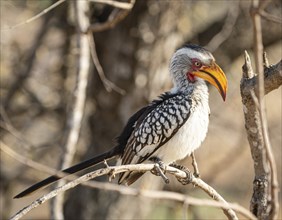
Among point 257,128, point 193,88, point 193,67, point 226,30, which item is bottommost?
point 257,128

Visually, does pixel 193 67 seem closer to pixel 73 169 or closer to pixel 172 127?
pixel 172 127

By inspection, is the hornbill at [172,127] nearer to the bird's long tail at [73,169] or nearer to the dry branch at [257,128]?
the bird's long tail at [73,169]

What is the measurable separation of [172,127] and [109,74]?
188 cm

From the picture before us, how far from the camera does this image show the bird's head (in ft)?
11.5

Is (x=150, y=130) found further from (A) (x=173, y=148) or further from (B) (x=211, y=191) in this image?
(B) (x=211, y=191)

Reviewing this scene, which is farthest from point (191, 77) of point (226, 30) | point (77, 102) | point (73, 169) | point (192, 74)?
point (226, 30)

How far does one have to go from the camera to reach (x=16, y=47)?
585 cm

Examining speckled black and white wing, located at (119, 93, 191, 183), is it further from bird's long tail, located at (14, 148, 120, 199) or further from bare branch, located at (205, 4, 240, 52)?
bare branch, located at (205, 4, 240, 52)

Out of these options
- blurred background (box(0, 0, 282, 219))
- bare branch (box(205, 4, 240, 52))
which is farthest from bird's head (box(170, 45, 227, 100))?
bare branch (box(205, 4, 240, 52))

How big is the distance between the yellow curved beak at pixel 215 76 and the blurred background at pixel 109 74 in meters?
1.33

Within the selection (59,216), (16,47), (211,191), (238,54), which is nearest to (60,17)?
(16,47)

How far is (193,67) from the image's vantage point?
12.3ft

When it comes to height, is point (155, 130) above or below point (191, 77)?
below

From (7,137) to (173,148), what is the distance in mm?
2942
